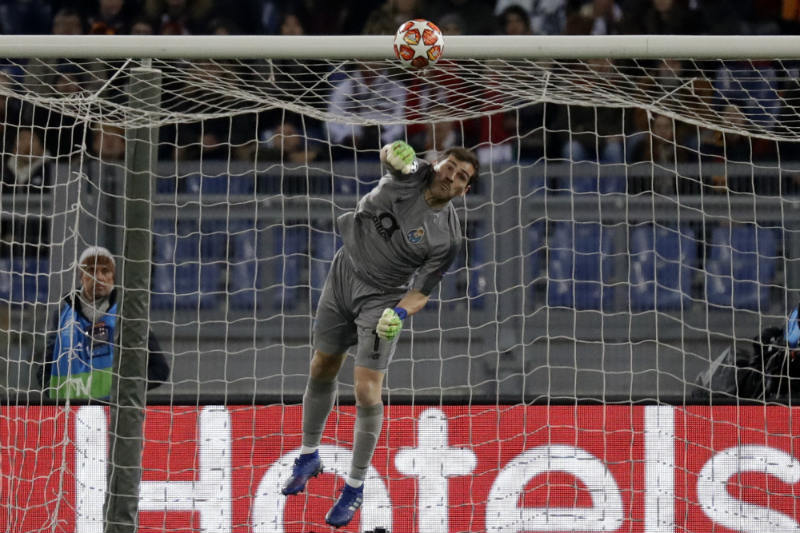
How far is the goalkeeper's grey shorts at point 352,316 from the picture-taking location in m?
5.43

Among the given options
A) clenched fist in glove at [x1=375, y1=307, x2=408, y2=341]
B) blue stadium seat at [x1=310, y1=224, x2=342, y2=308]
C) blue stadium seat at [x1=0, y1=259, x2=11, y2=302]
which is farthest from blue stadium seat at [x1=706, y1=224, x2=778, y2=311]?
blue stadium seat at [x1=0, y1=259, x2=11, y2=302]

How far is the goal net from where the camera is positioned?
5.77 m

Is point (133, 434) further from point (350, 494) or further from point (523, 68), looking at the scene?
point (523, 68)

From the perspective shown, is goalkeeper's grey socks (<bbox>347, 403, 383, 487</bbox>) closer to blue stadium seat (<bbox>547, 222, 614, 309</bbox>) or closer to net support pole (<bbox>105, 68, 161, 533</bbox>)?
net support pole (<bbox>105, 68, 161, 533</bbox>)

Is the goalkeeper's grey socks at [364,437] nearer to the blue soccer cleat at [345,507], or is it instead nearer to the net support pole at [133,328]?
the blue soccer cleat at [345,507]

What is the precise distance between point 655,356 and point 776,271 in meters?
0.88

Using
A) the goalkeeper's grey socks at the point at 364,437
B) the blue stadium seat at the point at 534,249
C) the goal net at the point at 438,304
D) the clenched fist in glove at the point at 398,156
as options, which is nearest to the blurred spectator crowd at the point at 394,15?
the goal net at the point at 438,304

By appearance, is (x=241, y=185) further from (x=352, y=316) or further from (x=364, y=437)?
(x=364, y=437)

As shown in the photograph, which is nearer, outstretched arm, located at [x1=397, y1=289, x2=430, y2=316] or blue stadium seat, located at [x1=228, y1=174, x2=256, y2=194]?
outstretched arm, located at [x1=397, y1=289, x2=430, y2=316]

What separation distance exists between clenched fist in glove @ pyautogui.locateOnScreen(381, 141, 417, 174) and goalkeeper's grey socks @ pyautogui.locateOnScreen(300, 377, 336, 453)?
108 cm

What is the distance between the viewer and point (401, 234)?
5.45m

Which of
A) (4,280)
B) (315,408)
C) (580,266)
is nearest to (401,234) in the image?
(315,408)

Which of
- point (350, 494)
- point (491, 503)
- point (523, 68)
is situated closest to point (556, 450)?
point (491, 503)

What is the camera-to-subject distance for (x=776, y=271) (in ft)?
23.3
